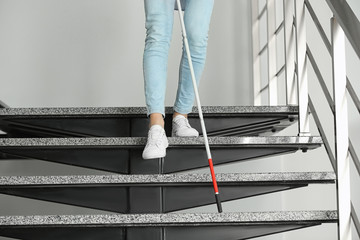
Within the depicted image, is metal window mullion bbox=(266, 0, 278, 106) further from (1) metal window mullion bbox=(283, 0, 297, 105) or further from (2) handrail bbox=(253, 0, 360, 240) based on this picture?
(2) handrail bbox=(253, 0, 360, 240)

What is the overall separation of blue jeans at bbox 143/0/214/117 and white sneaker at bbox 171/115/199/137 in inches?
1.2

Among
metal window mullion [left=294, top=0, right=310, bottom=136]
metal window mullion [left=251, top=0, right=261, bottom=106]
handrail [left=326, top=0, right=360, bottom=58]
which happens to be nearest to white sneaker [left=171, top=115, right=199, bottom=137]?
metal window mullion [left=294, top=0, right=310, bottom=136]

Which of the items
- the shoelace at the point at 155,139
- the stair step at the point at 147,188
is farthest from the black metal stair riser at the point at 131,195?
the shoelace at the point at 155,139

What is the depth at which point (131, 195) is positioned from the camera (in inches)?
69.6

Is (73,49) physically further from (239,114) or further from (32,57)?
(239,114)

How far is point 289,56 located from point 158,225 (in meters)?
1.11

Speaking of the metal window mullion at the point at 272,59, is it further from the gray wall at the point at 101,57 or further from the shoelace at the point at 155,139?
the shoelace at the point at 155,139

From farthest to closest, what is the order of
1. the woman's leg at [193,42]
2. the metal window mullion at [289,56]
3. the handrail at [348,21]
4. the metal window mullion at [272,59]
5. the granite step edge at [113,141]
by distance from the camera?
1. the metal window mullion at [272,59]
2. the metal window mullion at [289,56]
3. the woman's leg at [193,42]
4. the granite step edge at [113,141]
5. the handrail at [348,21]

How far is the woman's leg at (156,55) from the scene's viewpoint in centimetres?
190

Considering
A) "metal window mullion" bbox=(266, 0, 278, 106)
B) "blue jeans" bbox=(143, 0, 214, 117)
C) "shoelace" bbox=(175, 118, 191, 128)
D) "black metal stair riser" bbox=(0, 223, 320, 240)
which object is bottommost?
"black metal stair riser" bbox=(0, 223, 320, 240)

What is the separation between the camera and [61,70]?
3.25 metres

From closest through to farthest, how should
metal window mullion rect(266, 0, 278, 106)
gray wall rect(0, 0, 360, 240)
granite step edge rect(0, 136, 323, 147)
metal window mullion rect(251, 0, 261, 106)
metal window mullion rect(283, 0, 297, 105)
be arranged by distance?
granite step edge rect(0, 136, 323, 147) → metal window mullion rect(283, 0, 297, 105) → metal window mullion rect(266, 0, 278, 106) → metal window mullion rect(251, 0, 261, 106) → gray wall rect(0, 0, 360, 240)

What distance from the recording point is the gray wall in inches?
127

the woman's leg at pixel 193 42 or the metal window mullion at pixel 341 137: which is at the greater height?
the woman's leg at pixel 193 42
